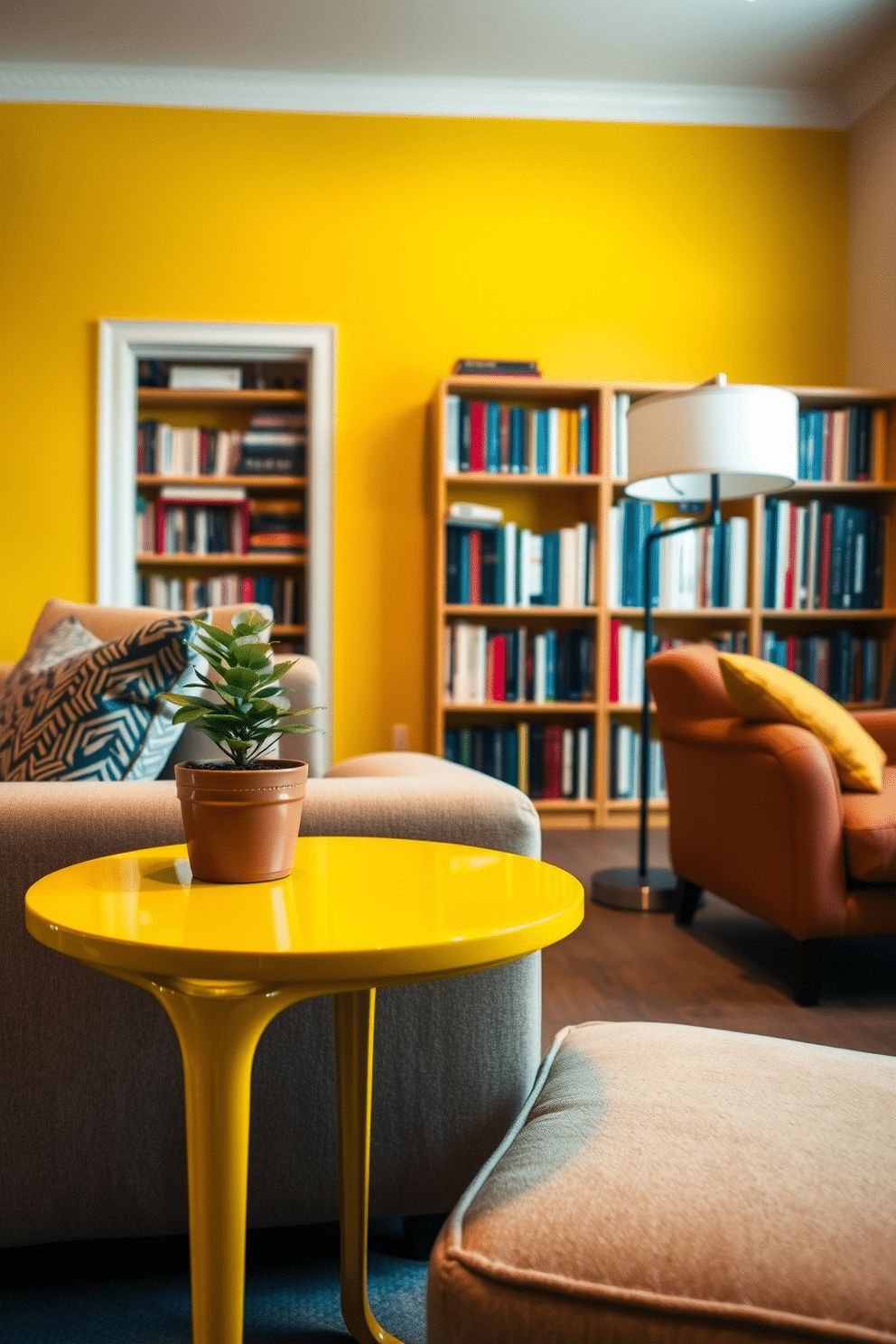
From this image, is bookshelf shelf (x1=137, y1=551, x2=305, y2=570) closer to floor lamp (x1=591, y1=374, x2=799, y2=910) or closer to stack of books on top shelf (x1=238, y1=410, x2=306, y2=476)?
stack of books on top shelf (x1=238, y1=410, x2=306, y2=476)

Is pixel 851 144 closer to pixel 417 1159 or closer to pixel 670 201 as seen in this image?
pixel 670 201

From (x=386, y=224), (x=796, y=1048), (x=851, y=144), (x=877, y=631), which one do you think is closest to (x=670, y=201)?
(x=851, y=144)

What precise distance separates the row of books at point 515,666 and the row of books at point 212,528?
37.0 inches

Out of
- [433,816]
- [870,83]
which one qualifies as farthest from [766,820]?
[870,83]

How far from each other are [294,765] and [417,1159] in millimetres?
506

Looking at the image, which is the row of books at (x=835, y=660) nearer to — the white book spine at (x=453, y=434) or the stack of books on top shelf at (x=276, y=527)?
the white book spine at (x=453, y=434)

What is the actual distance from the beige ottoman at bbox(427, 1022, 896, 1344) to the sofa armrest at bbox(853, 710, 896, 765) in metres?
1.86

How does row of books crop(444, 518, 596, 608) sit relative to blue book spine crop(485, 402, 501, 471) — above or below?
Answer: below

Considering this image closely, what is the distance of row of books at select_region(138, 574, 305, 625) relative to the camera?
429cm

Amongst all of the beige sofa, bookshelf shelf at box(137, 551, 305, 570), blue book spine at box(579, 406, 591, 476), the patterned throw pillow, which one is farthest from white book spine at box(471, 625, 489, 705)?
the beige sofa

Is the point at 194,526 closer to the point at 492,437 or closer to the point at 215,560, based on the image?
the point at 215,560

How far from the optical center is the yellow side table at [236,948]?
67 centimetres

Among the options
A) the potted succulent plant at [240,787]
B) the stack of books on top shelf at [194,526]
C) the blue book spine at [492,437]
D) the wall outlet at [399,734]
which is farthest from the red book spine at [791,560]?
the potted succulent plant at [240,787]

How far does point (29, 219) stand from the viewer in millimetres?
3939
